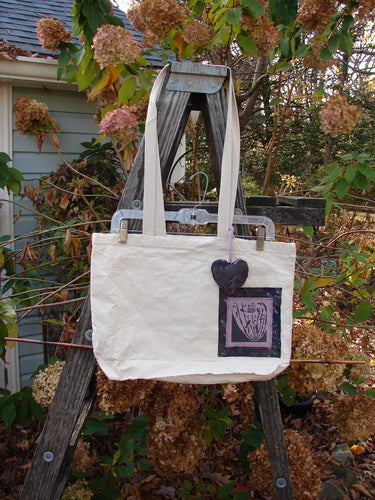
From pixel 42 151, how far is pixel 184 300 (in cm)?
223

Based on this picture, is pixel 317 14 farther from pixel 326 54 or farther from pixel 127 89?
pixel 127 89

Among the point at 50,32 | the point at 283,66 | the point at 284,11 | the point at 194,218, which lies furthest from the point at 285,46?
the point at 194,218

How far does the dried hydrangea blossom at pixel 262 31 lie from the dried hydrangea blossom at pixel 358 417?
4.60 ft

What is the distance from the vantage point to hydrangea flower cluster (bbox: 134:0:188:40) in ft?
4.97

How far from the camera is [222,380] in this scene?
43.2 inches

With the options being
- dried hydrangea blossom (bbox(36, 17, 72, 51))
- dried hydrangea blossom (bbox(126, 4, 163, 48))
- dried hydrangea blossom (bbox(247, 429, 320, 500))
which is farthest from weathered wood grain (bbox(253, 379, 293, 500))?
dried hydrangea blossom (bbox(36, 17, 72, 51))

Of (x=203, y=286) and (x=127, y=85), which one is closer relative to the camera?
(x=203, y=286)

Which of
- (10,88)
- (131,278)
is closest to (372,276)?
(10,88)

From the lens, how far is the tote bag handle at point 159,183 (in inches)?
41.0

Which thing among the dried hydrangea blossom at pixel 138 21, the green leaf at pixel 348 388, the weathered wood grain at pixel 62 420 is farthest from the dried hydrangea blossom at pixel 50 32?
the green leaf at pixel 348 388

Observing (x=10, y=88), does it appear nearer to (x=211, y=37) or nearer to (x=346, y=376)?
(x=211, y=37)

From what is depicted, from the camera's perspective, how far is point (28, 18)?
3020 mm

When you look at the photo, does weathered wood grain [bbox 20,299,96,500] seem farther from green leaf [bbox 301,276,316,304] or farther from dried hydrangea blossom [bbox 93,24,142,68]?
green leaf [bbox 301,276,316,304]

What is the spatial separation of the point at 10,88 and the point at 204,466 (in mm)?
2640
